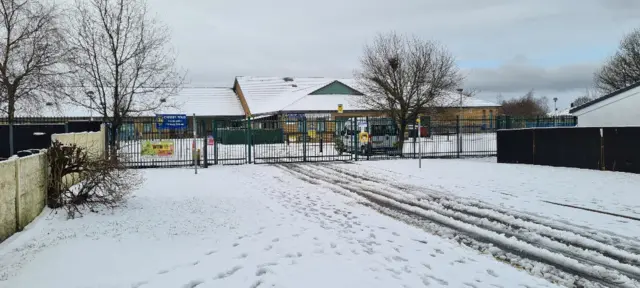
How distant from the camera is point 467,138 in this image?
23.0m

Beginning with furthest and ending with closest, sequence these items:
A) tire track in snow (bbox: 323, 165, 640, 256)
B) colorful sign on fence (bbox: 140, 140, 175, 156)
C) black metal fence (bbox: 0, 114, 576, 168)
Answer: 1. black metal fence (bbox: 0, 114, 576, 168)
2. colorful sign on fence (bbox: 140, 140, 175, 156)
3. tire track in snow (bbox: 323, 165, 640, 256)

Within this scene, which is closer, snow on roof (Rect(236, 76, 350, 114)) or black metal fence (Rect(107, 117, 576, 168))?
black metal fence (Rect(107, 117, 576, 168))

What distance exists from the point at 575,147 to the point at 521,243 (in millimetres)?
11951

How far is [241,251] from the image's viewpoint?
19.6 ft

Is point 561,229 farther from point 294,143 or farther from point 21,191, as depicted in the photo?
point 294,143

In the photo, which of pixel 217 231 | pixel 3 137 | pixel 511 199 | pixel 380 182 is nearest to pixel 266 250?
pixel 217 231

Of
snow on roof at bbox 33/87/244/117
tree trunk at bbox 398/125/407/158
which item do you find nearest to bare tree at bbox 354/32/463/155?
tree trunk at bbox 398/125/407/158

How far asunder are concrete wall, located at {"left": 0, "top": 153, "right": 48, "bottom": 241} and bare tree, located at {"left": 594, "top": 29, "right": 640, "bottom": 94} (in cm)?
4733

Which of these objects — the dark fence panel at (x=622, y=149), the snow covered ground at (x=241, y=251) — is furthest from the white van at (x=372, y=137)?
the snow covered ground at (x=241, y=251)

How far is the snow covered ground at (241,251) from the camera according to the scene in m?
4.99

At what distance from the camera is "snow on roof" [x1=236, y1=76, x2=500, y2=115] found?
46406mm

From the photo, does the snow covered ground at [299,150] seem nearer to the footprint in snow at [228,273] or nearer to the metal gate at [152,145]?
the metal gate at [152,145]

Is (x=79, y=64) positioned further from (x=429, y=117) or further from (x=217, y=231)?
(x=429, y=117)

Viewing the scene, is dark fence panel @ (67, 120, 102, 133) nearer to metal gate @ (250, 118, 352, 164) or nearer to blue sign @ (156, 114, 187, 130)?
blue sign @ (156, 114, 187, 130)
